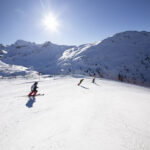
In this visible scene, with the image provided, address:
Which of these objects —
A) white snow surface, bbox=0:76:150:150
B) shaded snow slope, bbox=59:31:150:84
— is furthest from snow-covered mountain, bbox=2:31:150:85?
white snow surface, bbox=0:76:150:150

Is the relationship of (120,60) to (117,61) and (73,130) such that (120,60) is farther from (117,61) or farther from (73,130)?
(73,130)

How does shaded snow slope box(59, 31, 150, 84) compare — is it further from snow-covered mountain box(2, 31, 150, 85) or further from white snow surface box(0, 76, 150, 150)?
white snow surface box(0, 76, 150, 150)

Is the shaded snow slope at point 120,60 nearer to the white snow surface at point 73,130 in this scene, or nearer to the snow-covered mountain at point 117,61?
the snow-covered mountain at point 117,61

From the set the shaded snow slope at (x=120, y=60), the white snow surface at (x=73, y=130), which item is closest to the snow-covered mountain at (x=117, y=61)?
the shaded snow slope at (x=120, y=60)

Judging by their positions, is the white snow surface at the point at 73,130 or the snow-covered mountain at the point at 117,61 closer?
the white snow surface at the point at 73,130

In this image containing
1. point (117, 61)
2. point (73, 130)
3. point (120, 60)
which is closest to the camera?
point (73, 130)

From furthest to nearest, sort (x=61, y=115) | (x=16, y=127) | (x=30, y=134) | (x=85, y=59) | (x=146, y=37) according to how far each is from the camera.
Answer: (x=146, y=37) → (x=85, y=59) → (x=61, y=115) → (x=16, y=127) → (x=30, y=134)

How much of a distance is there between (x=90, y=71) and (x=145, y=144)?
4777cm

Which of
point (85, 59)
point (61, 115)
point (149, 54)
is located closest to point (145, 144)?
point (61, 115)

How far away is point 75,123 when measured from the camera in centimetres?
518

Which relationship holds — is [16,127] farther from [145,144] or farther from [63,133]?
[145,144]

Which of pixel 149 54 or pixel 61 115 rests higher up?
pixel 149 54

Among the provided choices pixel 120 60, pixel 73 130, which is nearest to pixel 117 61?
pixel 120 60

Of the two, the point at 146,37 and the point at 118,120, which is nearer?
the point at 118,120
